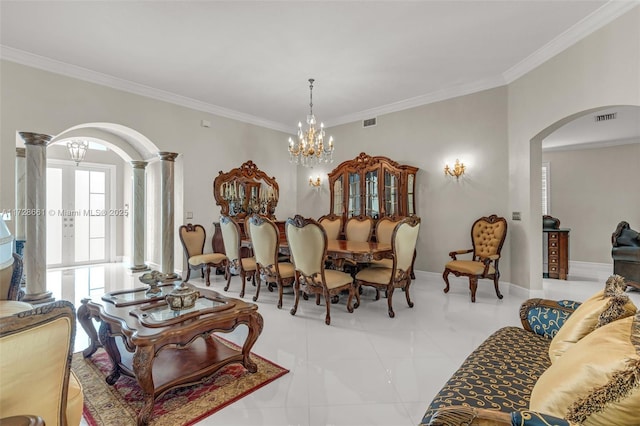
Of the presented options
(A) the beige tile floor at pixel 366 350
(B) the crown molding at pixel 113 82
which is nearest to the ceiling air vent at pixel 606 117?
(A) the beige tile floor at pixel 366 350

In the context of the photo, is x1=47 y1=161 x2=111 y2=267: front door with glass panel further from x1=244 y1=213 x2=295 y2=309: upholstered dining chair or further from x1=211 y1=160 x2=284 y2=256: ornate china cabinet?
x1=244 y1=213 x2=295 y2=309: upholstered dining chair

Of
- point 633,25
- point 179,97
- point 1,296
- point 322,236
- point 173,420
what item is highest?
point 179,97

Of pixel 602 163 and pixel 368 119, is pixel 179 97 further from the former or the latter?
pixel 602 163

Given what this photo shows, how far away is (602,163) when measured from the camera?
6617mm

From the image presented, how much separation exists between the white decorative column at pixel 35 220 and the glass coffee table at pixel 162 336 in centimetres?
202

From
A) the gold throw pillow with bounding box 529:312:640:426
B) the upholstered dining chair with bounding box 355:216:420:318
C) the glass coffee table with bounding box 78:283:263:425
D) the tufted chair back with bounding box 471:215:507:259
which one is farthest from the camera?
the tufted chair back with bounding box 471:215:507:259

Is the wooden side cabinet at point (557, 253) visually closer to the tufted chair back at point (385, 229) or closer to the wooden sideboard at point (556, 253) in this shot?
the wooden sideboard at point (556, 253)

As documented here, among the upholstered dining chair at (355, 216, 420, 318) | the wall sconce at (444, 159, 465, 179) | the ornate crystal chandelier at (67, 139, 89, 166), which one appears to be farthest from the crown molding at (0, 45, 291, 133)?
the upholstered dining chair at (355, 216, 420, 318)

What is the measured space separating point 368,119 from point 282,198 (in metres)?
2.51

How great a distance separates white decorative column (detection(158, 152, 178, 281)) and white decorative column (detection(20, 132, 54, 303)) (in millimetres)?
1493

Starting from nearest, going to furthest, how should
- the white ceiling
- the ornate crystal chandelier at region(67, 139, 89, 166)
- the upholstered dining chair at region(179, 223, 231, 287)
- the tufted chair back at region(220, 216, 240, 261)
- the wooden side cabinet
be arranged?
the white ceiling
the tufted chair back at region(220, 216, 240, 261)
the upholstered dining chair at region(179, 223, 231, 287)
the wooden side cabinet
the ornate crystal chandelier at region(67, 139, 89, 166)

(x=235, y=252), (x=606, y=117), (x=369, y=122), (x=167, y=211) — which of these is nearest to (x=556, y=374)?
(x=235, y=252)

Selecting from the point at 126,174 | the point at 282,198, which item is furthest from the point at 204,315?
the point at 126,174

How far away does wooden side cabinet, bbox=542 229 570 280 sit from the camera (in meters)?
5.34
